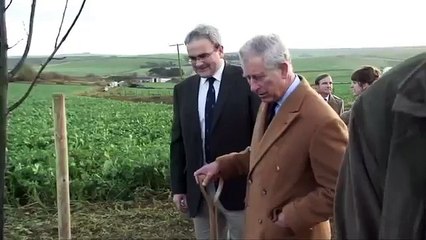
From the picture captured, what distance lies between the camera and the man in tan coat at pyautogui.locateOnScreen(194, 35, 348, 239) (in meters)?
2.75

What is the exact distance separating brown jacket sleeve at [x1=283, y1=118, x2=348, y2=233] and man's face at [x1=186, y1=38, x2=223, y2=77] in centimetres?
133

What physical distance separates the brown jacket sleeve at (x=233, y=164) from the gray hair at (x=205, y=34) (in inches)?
36.3

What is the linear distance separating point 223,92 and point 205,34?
0.35m

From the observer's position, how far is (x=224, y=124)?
4.02 metres

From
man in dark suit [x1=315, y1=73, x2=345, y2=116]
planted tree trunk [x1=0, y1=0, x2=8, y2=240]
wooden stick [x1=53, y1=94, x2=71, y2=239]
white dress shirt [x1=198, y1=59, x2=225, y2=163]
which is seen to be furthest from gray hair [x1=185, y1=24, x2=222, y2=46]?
man in dark suit [x1=315, y1=73, x2=345, y2=116]

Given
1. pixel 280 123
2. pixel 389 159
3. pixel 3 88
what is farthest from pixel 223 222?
pixel 389 159

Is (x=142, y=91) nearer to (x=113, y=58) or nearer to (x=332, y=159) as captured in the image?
(x=113, y=58)

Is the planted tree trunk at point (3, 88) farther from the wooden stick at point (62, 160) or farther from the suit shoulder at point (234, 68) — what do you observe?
the wooden stick at point (62, 160)

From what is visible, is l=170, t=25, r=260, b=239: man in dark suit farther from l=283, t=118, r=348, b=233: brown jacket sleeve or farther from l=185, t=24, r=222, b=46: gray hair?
l=283, t=118, r=348, b=233: brown jacket sleeve

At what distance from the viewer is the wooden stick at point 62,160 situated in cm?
593

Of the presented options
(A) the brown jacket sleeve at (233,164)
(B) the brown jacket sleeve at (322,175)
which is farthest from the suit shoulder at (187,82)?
(B) the brown jacket sleeve at (322,175)

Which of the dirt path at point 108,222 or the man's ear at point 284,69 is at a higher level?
the man's ear at point 284,69

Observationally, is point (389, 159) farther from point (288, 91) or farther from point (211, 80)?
point (211, 80)

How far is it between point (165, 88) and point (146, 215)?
117 feet
